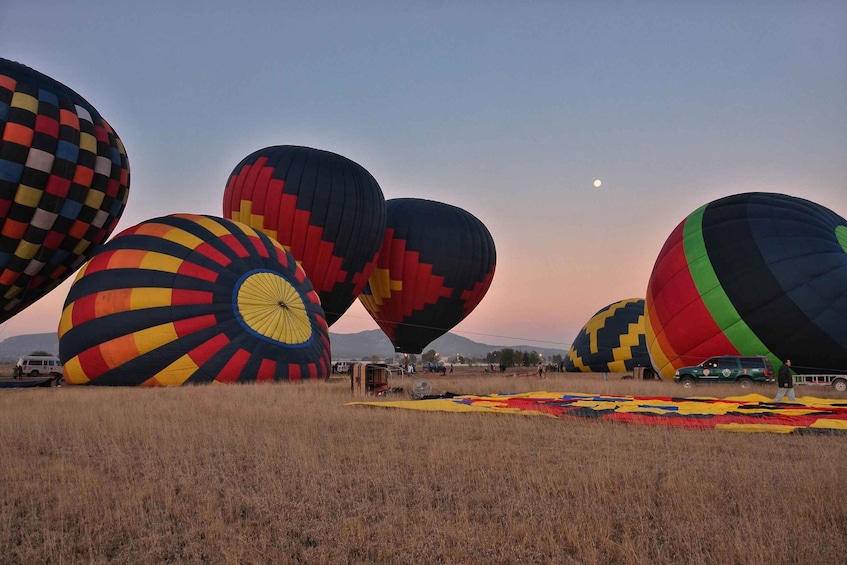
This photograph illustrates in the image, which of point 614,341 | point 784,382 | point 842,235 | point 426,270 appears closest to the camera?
point 784,382

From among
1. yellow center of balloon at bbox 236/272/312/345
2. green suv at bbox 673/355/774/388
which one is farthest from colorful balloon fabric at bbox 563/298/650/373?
yellow center of balloon at bbox 236/272/312/345

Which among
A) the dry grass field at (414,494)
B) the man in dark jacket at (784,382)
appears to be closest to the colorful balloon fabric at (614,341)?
the man in dark jacket at (784,382)

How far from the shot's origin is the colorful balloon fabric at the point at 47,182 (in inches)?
581

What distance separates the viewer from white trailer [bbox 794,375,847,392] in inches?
596

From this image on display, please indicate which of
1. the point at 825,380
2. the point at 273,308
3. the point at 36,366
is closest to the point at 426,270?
the point at 273,308

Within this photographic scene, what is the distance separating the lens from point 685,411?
9398 mm

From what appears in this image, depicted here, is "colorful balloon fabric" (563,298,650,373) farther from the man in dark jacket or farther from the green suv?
the man in dark jacket

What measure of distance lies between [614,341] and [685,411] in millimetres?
20891

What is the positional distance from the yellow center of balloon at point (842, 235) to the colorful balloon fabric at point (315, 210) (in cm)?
1596

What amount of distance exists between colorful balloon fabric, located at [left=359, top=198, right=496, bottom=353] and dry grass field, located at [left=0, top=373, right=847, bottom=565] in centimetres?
1993

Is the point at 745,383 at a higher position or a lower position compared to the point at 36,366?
lower

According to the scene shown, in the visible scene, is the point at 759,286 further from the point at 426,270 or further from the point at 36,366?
the point at 36,366

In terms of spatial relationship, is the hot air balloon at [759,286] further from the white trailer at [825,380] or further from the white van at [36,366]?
the white van at [36,366]

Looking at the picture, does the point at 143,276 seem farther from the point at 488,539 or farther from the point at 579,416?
the point at 488,539
